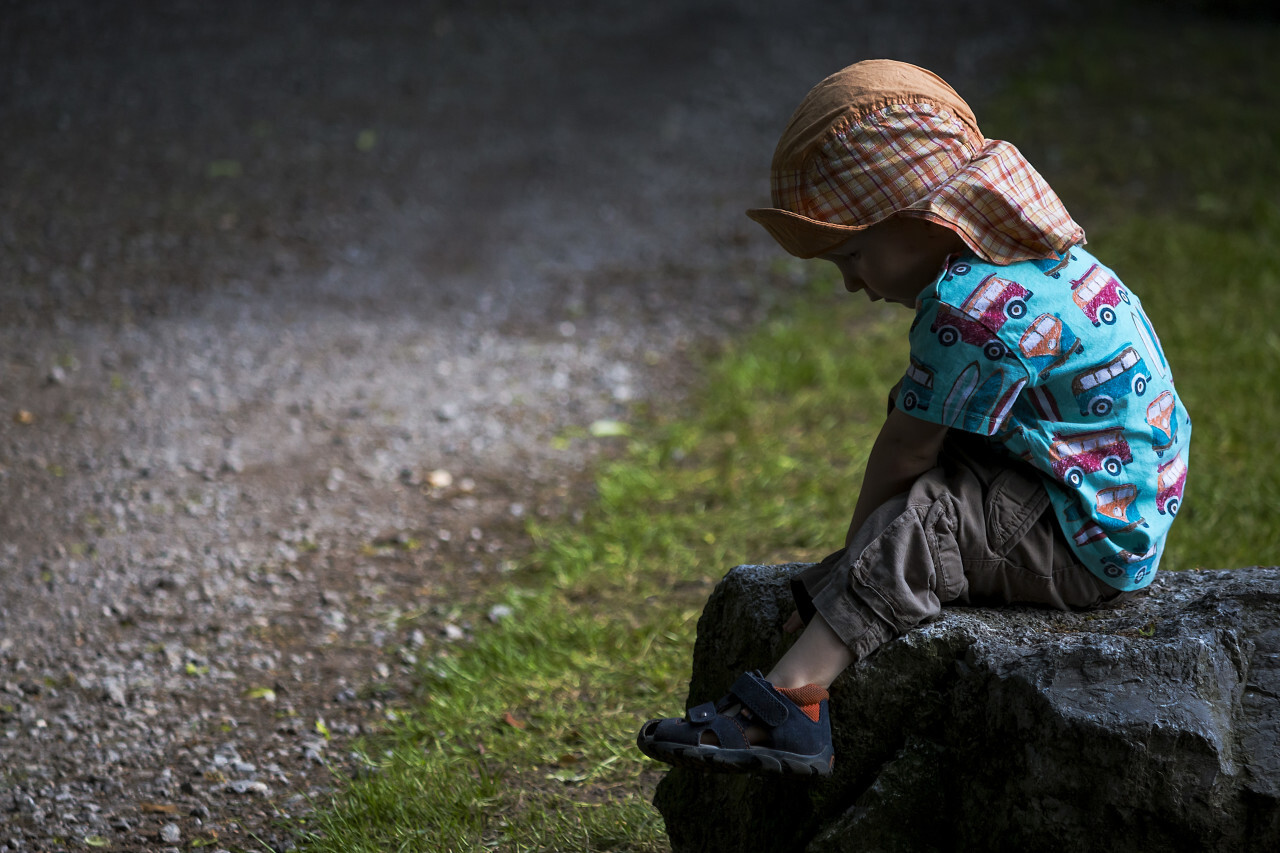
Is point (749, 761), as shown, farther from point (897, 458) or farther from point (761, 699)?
point (897, 458)

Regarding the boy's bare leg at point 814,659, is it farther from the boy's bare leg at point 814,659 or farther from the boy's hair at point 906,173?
the boy's hair at point 906,173

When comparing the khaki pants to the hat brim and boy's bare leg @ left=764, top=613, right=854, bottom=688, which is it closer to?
boy's bare leg @ left=764, top=613, right=854, bottom=688

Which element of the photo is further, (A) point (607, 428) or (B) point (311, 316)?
(B) point (311, 316)

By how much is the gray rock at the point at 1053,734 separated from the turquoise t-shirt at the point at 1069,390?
0.21m

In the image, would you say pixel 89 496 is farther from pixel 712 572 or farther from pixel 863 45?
pixel 863 45

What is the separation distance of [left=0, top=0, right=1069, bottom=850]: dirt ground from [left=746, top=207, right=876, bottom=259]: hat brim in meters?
1.95

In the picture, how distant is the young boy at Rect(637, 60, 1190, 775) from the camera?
2.04 metres

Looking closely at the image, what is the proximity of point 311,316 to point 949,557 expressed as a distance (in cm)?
479

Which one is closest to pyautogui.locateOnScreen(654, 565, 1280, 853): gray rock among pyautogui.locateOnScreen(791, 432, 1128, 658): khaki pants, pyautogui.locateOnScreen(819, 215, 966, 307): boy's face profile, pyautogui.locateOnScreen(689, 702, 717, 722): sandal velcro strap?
pyautogui.locateOnScreen(791, 432, 1128, 658): khaki pants

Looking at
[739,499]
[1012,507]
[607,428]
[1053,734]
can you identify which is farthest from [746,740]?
[607,428]

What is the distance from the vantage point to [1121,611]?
7.55ft

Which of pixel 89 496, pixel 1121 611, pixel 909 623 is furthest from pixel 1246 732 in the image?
pixel 89 496

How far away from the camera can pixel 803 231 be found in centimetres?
216

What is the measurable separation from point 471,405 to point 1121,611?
373 cm
